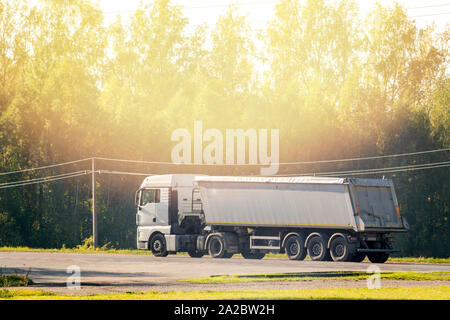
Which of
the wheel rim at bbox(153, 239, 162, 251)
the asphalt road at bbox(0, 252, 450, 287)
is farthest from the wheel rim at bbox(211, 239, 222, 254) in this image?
the asphalt road at bbox(0, 252, 450, 287)

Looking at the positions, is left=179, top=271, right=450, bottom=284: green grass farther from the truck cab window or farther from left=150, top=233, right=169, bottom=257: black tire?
the truck cab window

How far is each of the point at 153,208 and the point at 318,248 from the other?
896 cm

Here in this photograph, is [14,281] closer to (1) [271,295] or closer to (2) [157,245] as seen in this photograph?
(1) [271,295]

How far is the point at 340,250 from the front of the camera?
32625mm

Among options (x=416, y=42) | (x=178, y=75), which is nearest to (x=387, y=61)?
(x=416, y=42)

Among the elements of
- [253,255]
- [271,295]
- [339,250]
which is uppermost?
[339,250]

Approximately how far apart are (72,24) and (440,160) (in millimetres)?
32189

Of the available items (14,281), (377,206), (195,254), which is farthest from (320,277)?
(195,254)

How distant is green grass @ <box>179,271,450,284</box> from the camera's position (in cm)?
2244

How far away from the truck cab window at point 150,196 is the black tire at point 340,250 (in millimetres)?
9448

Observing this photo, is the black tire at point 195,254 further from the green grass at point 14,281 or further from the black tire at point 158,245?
the green grass at point 14,281

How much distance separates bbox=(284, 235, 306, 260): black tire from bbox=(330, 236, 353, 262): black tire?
4.96 feet

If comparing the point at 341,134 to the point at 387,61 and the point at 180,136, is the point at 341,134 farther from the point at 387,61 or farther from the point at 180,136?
the point at 180,136

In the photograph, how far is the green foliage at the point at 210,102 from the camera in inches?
2319
